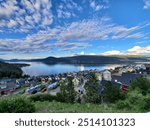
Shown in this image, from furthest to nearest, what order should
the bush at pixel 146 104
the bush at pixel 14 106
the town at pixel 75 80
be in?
the town at pixel 75 80, the bush at pixel 146 104, the bush at pixel 14 106

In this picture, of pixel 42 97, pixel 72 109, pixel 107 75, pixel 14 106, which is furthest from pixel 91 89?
pixel 14 106

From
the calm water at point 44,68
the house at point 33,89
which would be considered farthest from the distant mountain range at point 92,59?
the house at point 33,89

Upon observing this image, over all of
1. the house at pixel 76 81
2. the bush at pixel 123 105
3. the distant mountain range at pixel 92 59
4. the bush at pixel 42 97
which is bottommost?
the bush at pixel 123 105

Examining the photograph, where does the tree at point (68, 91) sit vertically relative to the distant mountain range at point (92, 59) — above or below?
below

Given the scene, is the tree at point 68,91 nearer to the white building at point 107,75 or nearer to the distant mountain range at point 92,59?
the distant mountain range at point 92,59

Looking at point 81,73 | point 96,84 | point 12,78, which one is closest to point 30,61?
point 12,78

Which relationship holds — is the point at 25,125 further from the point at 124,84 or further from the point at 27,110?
the point at 124,84

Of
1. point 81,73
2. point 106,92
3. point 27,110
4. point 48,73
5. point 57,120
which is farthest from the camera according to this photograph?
point 106,92
